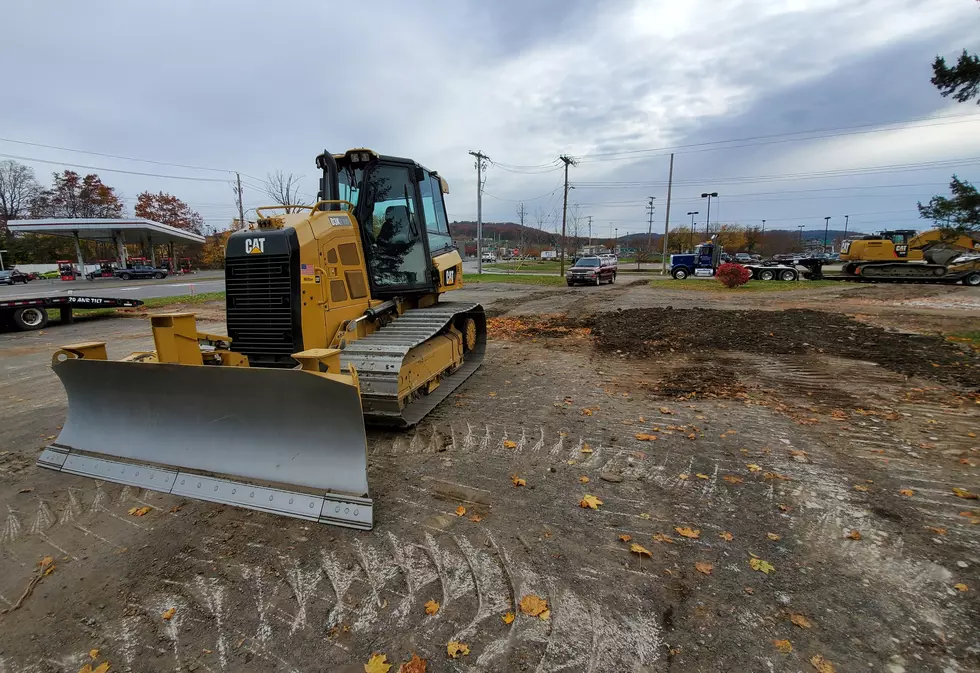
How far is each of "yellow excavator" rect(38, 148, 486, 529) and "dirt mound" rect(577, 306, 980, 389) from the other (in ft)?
15.3

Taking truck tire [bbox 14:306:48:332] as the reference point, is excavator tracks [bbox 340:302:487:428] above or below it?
above

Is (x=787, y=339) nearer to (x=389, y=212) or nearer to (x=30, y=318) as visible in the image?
(x=389, y=212)

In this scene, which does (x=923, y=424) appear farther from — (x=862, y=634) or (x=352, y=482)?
(x=352, y=482)

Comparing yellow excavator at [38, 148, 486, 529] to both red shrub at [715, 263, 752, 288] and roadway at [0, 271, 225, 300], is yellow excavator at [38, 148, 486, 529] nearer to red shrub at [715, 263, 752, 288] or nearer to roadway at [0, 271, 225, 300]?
roadway at [0, 271, 225, 300]

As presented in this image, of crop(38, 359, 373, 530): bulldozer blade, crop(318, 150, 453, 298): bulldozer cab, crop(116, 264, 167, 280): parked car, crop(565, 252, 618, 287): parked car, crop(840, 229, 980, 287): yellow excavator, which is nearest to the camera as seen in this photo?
crop(38, 359, 373, 530): bulldozer blade

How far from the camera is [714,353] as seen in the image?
837cm

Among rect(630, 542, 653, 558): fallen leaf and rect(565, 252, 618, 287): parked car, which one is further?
rect(565, 252, 618, 287): parked car

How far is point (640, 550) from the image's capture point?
288 cm

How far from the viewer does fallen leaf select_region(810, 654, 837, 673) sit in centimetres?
206

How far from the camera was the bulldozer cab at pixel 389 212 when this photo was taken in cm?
552

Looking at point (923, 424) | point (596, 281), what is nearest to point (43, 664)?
point (923, 424)

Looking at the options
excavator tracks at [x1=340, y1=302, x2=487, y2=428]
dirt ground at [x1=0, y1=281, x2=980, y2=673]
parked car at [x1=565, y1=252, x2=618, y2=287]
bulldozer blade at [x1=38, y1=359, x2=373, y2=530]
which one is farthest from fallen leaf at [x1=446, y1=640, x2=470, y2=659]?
parked car at [x1=565, y1=252, x2=618, y2=287]

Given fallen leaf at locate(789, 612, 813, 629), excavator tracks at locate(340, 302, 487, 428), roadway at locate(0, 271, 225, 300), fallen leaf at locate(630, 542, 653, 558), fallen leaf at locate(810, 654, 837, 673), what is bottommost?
roadway at locate(0, 271, 225, 300)

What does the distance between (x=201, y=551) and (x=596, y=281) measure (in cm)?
2574
